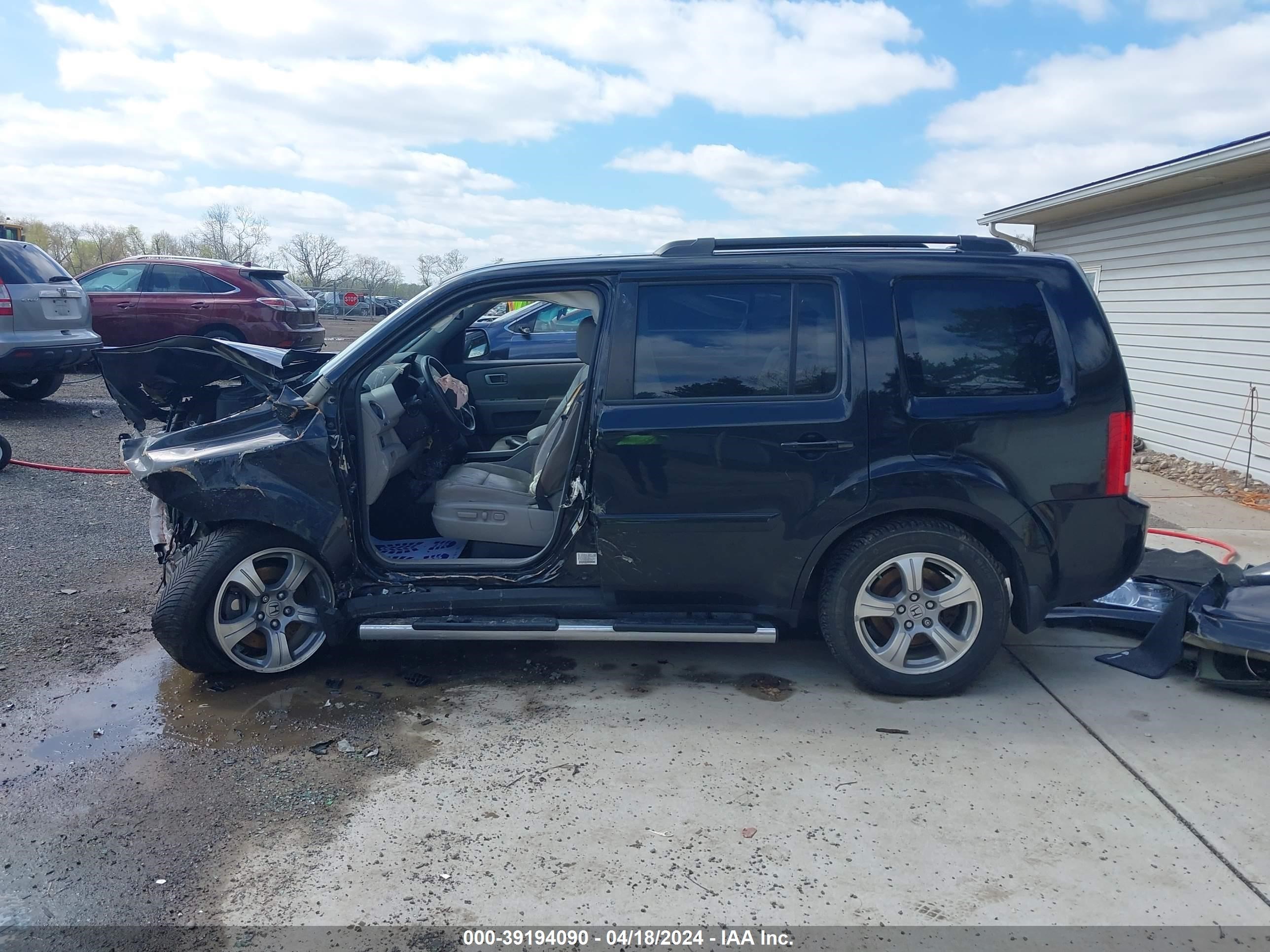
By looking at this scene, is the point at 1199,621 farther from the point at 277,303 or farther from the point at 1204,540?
the point at 277,303

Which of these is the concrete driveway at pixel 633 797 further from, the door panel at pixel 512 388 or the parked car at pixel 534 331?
the parked car at pixel 534 331

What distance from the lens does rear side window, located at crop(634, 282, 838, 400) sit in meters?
4.04

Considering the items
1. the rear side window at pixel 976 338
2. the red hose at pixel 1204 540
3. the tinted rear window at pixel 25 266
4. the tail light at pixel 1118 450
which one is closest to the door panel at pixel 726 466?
the rear side window at pixel 976 338

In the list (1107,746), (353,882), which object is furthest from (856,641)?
(353,882)

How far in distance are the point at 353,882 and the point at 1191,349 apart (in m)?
10.5

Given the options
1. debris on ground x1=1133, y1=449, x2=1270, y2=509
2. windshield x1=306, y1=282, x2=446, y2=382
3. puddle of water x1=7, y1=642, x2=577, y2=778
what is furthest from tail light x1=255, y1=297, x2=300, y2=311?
debris on ground x1=1133, y1=449, x2=1270, y2=509

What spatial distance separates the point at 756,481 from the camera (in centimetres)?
401

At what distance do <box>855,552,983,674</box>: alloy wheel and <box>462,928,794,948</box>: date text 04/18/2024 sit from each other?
169 centimetres

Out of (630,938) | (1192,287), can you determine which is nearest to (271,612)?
(630,938)

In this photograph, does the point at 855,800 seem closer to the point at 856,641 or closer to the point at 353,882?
the point at 856,641

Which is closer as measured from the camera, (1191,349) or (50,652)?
(50,652)

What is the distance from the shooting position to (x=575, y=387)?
15.4 ft

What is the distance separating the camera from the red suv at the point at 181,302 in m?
13.3

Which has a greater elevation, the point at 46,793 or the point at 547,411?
the point at 547,411
